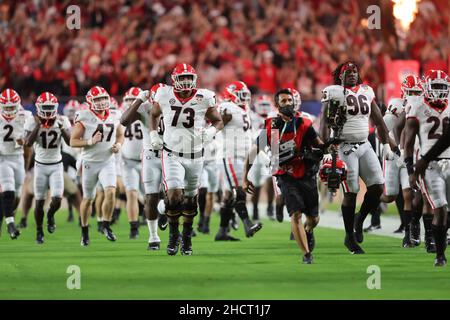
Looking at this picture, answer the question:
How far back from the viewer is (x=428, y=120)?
413 inches

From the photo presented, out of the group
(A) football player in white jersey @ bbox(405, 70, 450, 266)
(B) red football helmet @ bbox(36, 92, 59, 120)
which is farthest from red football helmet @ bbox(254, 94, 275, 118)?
(A) football player in white jersey @ bbox(405, 70, 450, 266)

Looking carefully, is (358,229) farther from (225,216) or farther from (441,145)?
(441,145)

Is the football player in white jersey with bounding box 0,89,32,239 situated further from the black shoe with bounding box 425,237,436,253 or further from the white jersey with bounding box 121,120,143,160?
the black shoe with bounding box 425,237,436,253

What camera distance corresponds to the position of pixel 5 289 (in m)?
9.09

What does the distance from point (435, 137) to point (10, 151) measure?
690cm

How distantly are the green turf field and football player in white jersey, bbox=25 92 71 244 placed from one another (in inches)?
22.8

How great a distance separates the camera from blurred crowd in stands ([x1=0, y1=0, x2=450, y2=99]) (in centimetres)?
2372

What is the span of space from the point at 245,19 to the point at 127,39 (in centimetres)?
336

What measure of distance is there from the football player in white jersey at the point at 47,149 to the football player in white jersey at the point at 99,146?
0.39m

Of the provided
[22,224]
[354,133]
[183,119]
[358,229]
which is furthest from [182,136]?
[22,224]

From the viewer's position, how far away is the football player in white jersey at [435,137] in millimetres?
10367

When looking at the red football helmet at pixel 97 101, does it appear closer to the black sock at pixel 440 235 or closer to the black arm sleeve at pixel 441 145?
the black sock at pixel 440 235

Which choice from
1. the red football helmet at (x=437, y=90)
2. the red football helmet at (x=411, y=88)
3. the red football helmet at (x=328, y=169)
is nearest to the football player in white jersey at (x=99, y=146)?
the red football helmet at (x=328, y=169)

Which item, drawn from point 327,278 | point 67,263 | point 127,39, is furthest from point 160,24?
point 327,278
